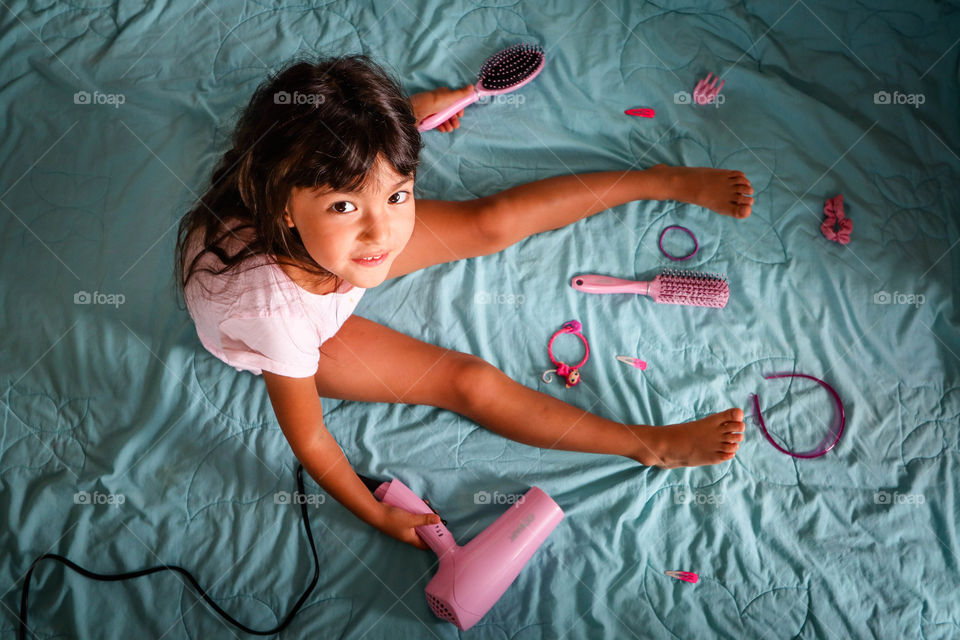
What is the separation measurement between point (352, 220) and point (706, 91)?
2.35 ft

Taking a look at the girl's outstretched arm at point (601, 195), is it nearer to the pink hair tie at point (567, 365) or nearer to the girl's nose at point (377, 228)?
the pink hair tie at point (567, 365)

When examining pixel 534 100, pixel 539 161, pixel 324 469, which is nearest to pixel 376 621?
pixel 324 469

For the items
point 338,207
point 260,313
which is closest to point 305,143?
point 338,207

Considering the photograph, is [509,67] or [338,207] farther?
[509,67]

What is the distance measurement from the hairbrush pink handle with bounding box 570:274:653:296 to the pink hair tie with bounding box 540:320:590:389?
0.06 meters

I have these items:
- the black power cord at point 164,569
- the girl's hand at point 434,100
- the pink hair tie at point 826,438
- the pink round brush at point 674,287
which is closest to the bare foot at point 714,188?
the pink round brush at point 674,287

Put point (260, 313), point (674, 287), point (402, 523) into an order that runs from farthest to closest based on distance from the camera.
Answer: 1. point (674, 287)
2. point (402, 523)
3. point (260, 313)

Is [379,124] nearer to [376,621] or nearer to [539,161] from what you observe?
[539,161]

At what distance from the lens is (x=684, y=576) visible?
94 centimetres

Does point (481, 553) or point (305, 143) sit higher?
point (305, 143)

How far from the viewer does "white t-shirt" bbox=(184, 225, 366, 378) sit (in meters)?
0.80

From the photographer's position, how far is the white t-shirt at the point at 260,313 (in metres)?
0.80

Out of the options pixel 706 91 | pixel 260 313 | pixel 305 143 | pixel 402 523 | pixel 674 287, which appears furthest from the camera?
pixel 706 91

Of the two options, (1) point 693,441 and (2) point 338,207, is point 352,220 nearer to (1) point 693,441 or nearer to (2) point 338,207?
(2) point 338,207
